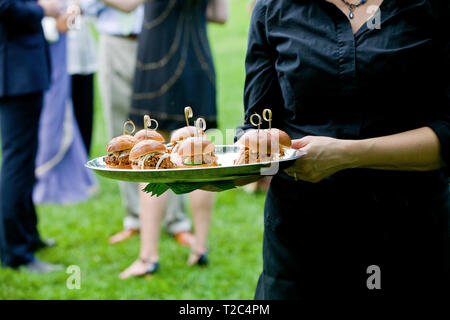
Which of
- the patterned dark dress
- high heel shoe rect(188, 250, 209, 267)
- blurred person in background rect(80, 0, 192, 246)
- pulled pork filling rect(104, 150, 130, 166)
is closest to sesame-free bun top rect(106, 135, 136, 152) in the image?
pulled pork filling rect(104, 150, 130, 166)

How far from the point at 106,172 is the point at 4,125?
8.69 ft

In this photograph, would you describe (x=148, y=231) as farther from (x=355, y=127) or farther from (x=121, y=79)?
(x=355, y=127)

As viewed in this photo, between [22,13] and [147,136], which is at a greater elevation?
[22,13]

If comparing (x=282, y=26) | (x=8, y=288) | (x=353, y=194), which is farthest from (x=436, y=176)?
(x=8, y=288)

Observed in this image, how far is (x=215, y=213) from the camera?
206 inches

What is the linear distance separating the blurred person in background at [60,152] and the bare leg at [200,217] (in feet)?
6.75

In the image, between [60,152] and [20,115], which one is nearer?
[20,115]

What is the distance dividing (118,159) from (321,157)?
0.62m

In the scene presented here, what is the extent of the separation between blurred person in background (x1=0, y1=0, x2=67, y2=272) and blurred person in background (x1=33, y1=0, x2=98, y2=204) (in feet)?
5.15

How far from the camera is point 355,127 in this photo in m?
1.69

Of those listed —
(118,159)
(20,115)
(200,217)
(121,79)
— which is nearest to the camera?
(118,159)

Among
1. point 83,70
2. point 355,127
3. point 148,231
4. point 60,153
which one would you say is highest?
point 83,70

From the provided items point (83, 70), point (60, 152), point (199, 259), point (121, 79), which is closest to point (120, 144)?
point (199, 259)

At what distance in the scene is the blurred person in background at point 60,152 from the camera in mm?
5625
